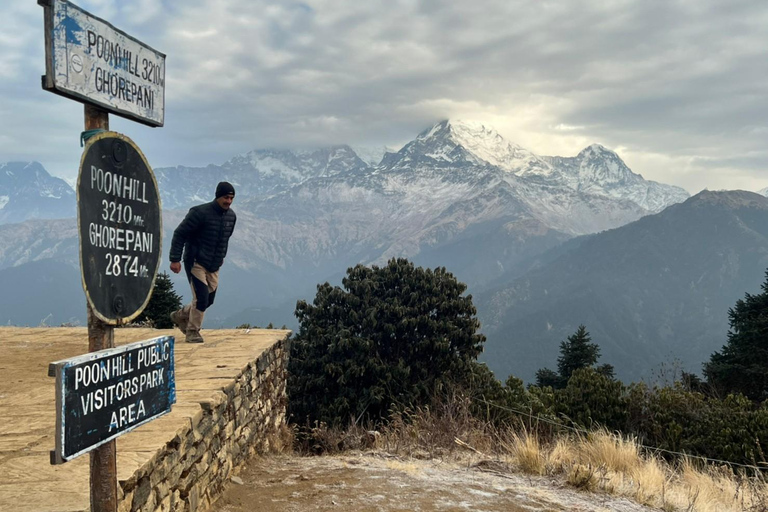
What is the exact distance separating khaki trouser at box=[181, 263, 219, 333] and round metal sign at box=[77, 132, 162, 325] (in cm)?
402

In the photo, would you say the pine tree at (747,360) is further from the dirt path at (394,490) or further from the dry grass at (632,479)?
the dirt path at (394,490)

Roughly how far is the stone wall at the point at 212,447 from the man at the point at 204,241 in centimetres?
109

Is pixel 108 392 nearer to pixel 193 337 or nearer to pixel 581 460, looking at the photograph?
pixel 193 337

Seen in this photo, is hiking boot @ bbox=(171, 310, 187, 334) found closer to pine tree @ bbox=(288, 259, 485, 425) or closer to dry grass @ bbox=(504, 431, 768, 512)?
dry grass @ bbox=(504, 431, 768, 512)

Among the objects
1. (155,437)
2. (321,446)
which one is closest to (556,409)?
(321,446)

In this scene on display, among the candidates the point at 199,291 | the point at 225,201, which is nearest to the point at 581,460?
the point at 199,291

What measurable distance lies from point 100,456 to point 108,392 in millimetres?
374

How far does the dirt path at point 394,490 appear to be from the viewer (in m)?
4.81

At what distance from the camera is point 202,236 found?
675cm

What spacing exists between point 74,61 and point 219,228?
4.37 metres

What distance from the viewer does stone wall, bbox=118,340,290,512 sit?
3.46m

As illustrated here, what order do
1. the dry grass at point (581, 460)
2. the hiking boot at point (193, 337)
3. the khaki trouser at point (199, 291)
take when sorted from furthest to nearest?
the hiking boot at point (193, 337) → the khaki trouser at point (199, 291) → the dry grass at point (581, 460)

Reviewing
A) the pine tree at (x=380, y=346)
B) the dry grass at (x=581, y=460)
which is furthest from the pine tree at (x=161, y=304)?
the dry grass at (x=581, y=460)

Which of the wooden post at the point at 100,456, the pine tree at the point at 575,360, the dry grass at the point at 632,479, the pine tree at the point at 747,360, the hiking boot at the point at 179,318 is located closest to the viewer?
the wooden post at the point at 100,456
